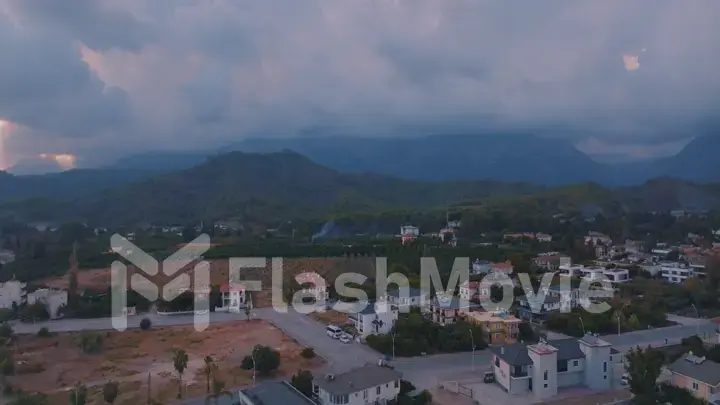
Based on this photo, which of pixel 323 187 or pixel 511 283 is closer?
pixel 511 283

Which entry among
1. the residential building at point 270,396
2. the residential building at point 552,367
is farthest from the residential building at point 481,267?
the residential building at point 270,396

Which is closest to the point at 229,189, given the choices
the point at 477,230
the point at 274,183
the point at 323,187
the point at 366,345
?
the point at 274,183

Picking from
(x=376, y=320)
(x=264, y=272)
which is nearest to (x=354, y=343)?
(x=376, y=320)

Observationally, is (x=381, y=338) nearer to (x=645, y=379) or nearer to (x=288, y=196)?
(x=645, y=379)

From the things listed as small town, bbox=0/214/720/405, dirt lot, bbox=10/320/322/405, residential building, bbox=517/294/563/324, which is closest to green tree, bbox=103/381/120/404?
small town, bbox=0/214/720/405

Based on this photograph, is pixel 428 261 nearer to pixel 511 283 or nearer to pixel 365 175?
pixel 511 283

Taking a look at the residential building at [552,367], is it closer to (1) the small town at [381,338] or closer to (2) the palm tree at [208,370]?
(1) the small town at [381,338]

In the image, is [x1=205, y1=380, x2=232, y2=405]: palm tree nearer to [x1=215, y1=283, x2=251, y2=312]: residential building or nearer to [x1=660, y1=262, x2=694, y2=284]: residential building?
[x1=215, y1=283, x2=251, y2=312]: residential building
